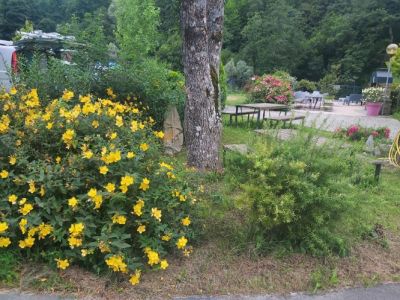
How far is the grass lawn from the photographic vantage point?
2.76 metres

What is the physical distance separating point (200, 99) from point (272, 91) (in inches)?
412

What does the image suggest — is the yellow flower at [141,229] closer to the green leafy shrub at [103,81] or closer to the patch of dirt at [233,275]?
the patch of dirt at [233,275]

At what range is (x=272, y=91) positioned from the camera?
14984 millimetres

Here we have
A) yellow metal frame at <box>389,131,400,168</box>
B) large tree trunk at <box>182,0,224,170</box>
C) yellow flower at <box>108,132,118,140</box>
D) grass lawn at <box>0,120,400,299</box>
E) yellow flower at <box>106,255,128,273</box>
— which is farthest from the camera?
yellow metal frame at <box>389,131,400,168</box>

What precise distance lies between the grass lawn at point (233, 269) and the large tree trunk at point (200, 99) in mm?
1095

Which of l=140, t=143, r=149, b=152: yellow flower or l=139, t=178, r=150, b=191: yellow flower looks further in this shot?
l=140, t=143, r=149, b=152: yellow flower

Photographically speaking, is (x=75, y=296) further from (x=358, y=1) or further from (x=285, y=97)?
(x=358, y=1)

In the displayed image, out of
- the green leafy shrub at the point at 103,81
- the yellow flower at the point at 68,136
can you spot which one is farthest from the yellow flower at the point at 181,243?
the green leafy shrub at the point at 103,81

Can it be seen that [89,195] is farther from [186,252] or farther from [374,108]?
[374,108]

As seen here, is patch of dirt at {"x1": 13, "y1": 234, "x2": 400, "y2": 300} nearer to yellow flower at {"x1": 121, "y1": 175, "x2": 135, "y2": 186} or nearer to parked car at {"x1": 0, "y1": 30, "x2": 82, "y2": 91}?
yellow flower at {"x1": 121, "y1": 175, "x2": 135, "y2": 186}

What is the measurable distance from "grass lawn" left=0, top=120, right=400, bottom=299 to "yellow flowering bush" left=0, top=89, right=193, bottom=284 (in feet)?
0.38

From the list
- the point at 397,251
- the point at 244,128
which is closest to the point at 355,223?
the point at 397,251

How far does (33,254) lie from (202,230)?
1.33 metres

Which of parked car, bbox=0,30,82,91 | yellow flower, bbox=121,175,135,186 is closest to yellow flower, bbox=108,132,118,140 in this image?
yellow flower, bbox=121,175,135,186
